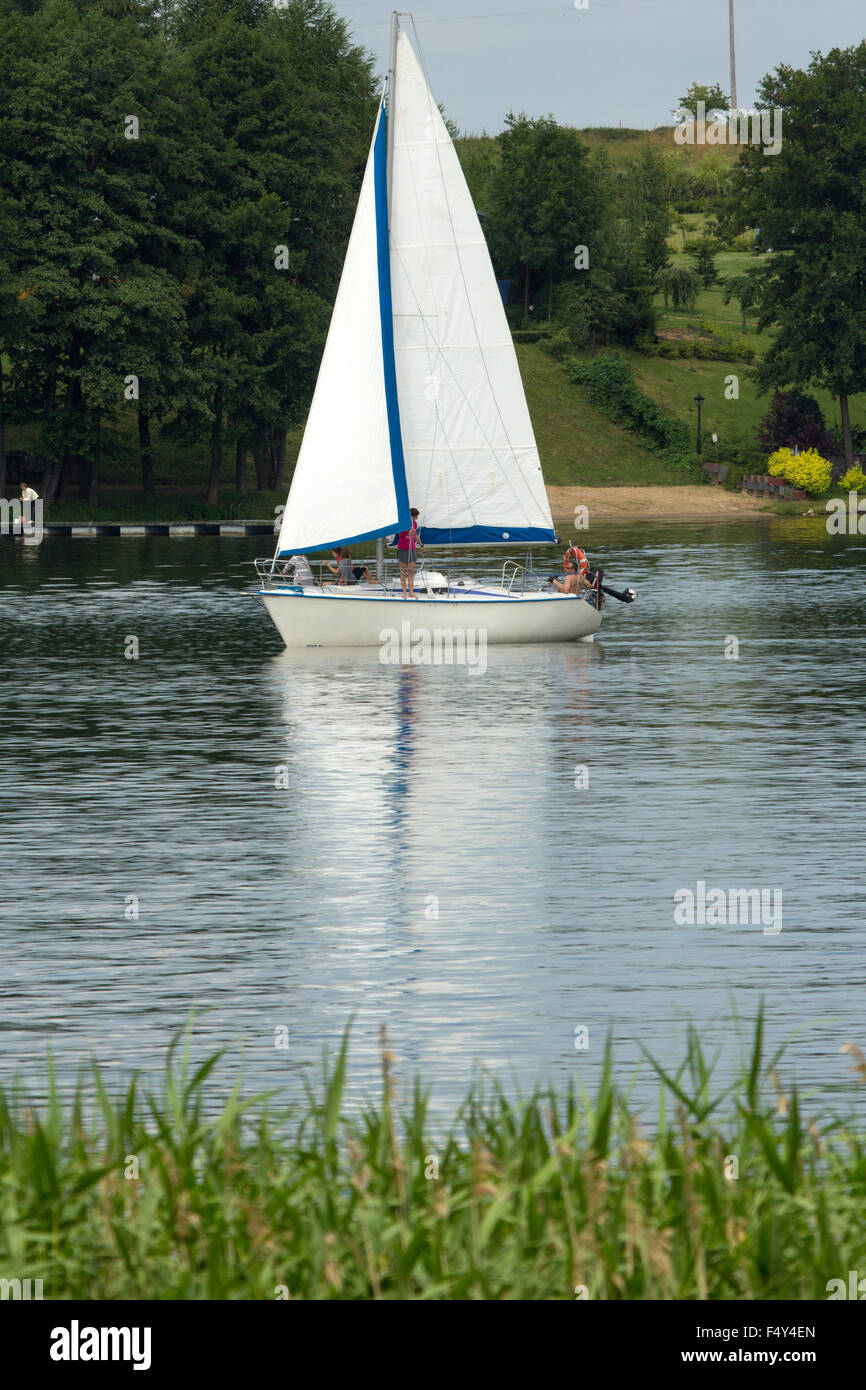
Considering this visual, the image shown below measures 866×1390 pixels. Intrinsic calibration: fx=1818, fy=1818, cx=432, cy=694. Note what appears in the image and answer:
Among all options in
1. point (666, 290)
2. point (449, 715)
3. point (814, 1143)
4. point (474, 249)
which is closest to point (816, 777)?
point (449, 715)

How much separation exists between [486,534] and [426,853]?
24.7 meters

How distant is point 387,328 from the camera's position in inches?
1714

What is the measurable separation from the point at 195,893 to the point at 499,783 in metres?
7.75

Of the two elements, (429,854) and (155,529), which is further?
(155,529)

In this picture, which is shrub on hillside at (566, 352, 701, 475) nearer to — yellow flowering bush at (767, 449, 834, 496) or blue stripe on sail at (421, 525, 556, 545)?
yellow flowering bush at (767, 449, 834, 496)

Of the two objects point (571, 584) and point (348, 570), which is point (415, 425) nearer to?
point (348, 570)

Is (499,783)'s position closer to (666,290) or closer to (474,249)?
(474,249)

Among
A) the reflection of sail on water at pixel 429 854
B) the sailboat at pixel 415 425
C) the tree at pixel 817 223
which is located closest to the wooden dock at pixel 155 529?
the tree at pixel 817 223

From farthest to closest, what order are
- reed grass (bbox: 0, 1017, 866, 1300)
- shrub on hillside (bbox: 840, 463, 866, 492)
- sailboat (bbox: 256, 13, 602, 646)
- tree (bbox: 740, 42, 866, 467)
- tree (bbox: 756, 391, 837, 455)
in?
tree (bbox: 756, 391, 837, 455) < tree (bbox: 740, 42, 866, 467) < shrub on hillside (bbox: 840, 463, 866, 492) < sailboat (bbox: 256, 13, 602, 646) < reed grass (bbox: 0, 1017, 866, 1300)

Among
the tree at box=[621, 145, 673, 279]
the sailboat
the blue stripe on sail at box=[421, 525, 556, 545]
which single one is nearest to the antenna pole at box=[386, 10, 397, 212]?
the sailboat

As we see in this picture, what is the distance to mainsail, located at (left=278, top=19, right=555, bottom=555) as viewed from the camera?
141 feet

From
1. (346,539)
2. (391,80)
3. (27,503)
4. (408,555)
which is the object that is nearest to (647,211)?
(27,503)

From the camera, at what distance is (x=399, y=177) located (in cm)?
4403

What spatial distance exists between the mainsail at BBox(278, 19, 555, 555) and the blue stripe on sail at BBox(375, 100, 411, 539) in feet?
0.11
